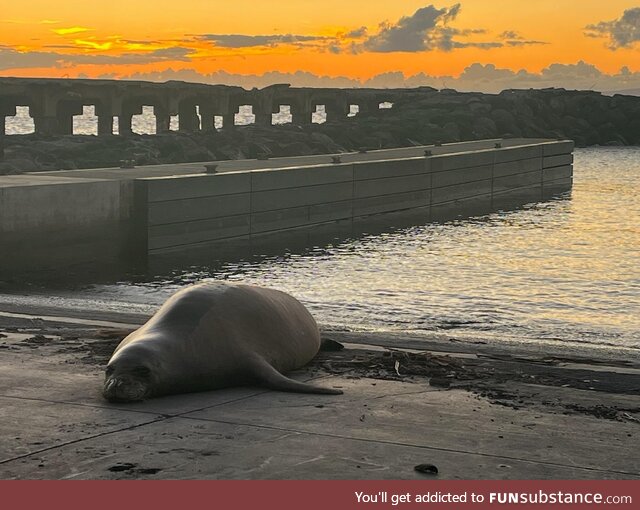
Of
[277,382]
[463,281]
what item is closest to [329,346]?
[277,382]

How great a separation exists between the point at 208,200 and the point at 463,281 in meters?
9.08

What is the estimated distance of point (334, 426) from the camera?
7922mm

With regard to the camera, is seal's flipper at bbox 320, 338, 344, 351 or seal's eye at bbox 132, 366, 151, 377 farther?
seal's flipper at bbox 320, 338, 344, 351

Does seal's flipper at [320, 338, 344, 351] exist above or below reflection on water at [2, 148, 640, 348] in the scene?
above

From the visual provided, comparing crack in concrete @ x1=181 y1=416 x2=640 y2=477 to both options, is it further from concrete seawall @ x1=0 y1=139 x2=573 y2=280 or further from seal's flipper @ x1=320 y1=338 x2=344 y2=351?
concrete seawall @ x1=0 y1=139 x2=573 y2=280

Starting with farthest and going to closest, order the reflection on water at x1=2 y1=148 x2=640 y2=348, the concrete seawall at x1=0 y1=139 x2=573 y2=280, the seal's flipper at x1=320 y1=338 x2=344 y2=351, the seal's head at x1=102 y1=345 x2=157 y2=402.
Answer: the concrete seawall at x1=0 y1=139 x2=573 y2=280
the reflection on water at x1=2 y1=148 x2=640 y2=348
the seal's flipper at x1=320 y1=338 x2=344 y2=351
the seal's head at x1=102 y1=345 x2=157 y2=402

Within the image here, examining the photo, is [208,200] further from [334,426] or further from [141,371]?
[334,426]

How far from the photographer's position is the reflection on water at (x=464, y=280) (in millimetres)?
18688

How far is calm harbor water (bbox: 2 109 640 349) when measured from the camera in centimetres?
1845

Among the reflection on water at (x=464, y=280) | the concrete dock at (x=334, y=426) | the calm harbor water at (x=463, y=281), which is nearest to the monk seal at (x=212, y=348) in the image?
the concrete dock at (x=334, y=426)

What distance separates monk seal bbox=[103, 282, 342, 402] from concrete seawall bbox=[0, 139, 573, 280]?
14.1m

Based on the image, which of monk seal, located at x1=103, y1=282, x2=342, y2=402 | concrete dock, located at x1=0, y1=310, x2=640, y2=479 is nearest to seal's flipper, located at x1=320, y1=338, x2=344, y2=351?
concrete dock, located at x1=0, y1=310, x2=640, y2=479

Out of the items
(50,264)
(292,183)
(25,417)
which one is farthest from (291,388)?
(292,183)

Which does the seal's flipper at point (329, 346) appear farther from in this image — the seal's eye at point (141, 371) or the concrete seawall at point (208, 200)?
the concrete seawall at point (208, 200)
